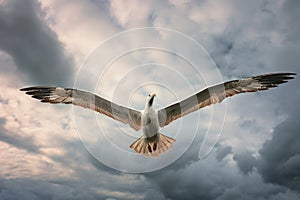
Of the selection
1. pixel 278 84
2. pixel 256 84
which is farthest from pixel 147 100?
pixel 278 84

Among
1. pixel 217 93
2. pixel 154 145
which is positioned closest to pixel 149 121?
pixel 154 145

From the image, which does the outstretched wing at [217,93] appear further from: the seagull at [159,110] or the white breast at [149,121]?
the white breast at [149,121]

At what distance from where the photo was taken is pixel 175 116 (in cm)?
1631

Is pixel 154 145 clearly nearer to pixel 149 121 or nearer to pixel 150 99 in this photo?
pixel 149 121

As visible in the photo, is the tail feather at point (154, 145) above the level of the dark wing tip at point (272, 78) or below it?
below

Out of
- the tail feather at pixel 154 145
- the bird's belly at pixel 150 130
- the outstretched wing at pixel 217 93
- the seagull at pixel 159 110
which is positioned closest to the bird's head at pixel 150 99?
the seagull at pixel 159 110

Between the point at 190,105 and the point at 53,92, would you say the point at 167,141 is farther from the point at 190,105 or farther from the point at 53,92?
the point at 53,92

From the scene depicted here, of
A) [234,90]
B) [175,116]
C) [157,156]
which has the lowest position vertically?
[157,156]

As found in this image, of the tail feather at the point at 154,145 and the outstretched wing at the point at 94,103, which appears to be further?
the outstretched wing at the point at 94,103

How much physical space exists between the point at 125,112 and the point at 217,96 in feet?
15.4

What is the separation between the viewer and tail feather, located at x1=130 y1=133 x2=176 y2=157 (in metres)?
16.0

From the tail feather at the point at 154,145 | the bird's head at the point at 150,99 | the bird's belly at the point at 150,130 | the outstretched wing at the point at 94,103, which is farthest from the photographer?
the outstretched wing at the point at 94,103

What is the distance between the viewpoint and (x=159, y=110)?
15969 millimetres

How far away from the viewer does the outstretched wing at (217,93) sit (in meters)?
15.8
